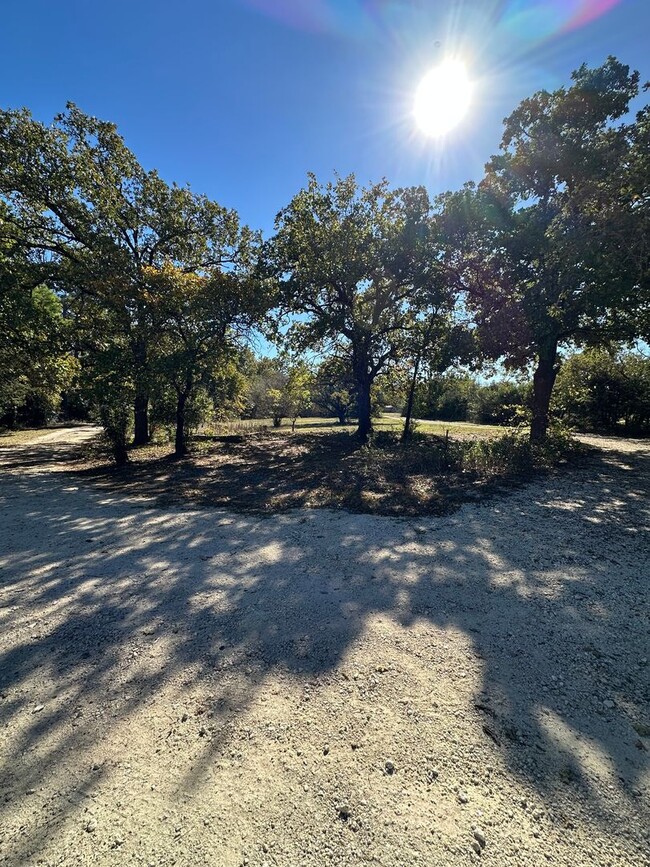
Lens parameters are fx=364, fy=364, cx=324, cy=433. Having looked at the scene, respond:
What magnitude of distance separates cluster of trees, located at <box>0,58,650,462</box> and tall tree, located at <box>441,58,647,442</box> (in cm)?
5

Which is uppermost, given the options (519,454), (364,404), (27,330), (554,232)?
(554,232)

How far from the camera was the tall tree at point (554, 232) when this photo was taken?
7.83 meters

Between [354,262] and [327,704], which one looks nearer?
[327,704]

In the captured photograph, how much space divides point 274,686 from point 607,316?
1254 cm

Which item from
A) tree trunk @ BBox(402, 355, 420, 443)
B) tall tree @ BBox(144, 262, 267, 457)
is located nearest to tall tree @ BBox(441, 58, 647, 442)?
tree trunk @ BBox(402, 355, 420, 443)

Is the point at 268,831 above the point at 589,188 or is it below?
below

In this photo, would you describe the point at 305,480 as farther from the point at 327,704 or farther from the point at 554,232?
the point at 554,232

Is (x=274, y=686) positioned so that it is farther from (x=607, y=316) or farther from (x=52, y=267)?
(x=52, y=267)

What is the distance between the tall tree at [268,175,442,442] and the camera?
13.4m

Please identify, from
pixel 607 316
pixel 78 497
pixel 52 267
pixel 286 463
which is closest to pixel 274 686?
pixel 78 497

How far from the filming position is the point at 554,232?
8547mm

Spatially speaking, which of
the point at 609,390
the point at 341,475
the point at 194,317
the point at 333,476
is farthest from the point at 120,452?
the point at 609,390

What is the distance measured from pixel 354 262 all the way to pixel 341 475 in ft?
29.6

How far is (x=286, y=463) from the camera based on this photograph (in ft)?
38.3
